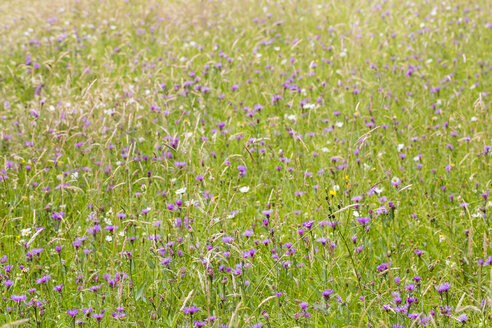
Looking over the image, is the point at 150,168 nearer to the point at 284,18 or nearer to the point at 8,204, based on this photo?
the point at 8,204

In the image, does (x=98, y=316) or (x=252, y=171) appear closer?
(x=98, y=316)

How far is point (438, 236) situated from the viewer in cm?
306

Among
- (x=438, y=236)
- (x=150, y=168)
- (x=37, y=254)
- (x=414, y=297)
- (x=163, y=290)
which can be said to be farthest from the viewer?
(x=150, y=168)

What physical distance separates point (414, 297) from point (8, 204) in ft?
8.66

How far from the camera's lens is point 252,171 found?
3.73 m

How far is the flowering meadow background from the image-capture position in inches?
98.3

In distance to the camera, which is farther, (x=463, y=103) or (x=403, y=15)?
(x=403, y=15)

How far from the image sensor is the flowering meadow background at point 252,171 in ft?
8.19

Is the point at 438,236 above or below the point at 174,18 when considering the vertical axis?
below

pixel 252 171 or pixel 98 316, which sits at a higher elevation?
pixel 98 316

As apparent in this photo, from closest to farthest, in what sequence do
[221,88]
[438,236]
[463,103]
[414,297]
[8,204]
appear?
[414,297], [438,236], [8,204], [463,103], [221,88]

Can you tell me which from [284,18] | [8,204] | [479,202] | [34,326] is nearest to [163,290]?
[34,326]

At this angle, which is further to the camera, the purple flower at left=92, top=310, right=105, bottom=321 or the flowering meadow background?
the flowering meadow background

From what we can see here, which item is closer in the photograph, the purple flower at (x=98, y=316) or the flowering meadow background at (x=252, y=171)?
the purple flower at (x=98, y=316)
